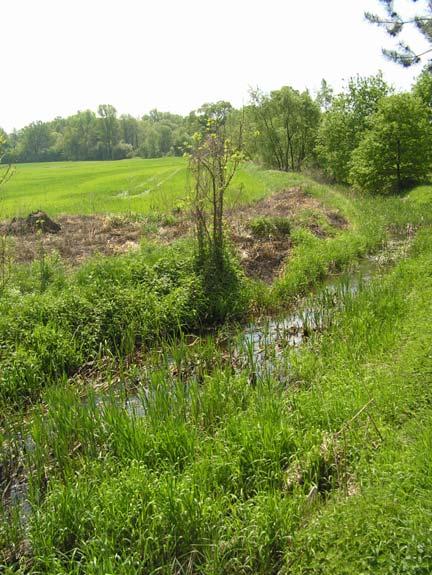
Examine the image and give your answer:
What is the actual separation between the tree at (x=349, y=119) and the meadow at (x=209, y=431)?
2489 centimetres

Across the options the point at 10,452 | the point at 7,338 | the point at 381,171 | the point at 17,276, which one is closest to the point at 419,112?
the point at 381,171

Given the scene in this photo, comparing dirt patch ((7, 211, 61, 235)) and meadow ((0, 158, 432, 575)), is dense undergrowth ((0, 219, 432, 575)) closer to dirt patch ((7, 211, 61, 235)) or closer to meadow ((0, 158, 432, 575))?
meadow ((0, 158, 432, 575))

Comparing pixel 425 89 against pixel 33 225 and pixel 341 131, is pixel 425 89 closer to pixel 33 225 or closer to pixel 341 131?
pixel 341 131

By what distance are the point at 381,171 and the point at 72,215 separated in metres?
17.4

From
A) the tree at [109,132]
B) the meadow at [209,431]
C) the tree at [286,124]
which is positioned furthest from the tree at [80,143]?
the meadow at [209,431]

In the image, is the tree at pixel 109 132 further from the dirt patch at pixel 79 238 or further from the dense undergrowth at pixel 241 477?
the dense undergrowth at pixel 241 477

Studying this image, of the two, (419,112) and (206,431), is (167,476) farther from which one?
(419,112)

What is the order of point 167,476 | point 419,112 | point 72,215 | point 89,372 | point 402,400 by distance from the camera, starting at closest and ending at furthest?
point 167,476 < point 402,400 < point 89,372 < point 72,215 < point 419,112

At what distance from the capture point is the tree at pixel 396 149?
1006 inches

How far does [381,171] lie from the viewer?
26.5 meters

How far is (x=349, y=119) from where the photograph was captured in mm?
33906

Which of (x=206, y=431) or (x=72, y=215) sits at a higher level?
(x=72, y=215)

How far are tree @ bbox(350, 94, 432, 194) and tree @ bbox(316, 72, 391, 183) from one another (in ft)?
19.7

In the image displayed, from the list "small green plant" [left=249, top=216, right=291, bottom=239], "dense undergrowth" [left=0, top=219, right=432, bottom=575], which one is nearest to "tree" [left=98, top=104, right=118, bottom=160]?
"small green plant" [left=249, top=216, right=291, bottom=239]
